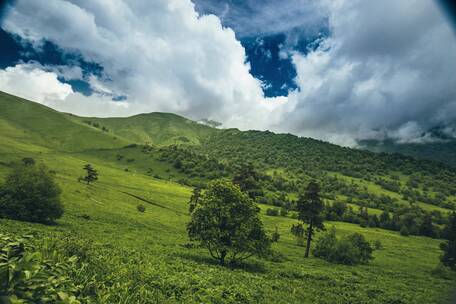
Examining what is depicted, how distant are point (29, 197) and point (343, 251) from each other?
68.8 meters

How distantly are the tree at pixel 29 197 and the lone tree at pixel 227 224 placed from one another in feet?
89.6

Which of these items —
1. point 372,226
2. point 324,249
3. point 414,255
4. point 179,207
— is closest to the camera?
point 324,249

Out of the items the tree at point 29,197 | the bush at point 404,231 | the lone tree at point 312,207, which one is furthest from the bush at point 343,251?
the bush at point 404,231

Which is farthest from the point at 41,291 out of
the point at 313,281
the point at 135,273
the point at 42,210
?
the point at 42,210

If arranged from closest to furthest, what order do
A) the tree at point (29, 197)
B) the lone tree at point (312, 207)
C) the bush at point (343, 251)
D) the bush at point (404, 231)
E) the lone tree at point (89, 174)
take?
the tree at point (29, 197) → the lone tree at point (312, 207) → the bush at point (343, 251) → the lone tree at point (89, 174) → the bush at point (404, 231)

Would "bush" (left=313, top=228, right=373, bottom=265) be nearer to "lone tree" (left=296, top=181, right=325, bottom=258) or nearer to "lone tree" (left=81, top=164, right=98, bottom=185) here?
"lone tree" (left=296, top=181, right=325, bottom=258)

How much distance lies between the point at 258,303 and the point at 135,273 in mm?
9877

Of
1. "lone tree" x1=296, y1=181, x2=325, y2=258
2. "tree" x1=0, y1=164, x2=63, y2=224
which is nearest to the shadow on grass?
"tree" x1=0, y1=164, x2=63, y2=224

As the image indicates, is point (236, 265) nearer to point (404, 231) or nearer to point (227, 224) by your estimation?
point (227, 224)

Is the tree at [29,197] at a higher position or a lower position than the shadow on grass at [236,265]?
higher

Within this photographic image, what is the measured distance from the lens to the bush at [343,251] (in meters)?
65.2

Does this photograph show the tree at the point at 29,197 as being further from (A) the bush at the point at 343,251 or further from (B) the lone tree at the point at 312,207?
(A) the bush at the point at 343,251

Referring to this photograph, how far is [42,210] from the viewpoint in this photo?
45.9m

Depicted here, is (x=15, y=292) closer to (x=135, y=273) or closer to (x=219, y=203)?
(x=135, y=273)
